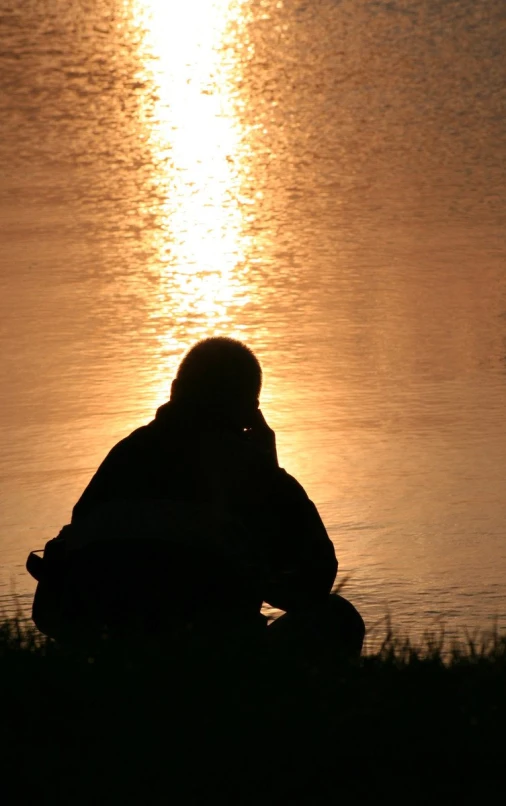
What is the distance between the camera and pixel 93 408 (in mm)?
8648

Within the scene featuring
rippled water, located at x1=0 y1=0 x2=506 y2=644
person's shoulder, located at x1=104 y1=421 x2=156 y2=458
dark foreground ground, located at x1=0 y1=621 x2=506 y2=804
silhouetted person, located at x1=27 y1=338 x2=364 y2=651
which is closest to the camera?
dark foreground ground, located at x1=0 y1=621 x2=506 y2=804

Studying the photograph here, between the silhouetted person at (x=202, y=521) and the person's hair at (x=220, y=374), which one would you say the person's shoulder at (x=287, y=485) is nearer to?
the silhouetted person at (x=202, y=521)

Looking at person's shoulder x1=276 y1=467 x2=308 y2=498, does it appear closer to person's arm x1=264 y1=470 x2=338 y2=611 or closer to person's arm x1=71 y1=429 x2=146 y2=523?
person's arm x1=264 y1=470 x2=338 y2=611

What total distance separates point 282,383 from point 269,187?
5.74 metres

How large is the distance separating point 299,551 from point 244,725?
1.53 ft

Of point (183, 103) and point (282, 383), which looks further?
point (183, 103)

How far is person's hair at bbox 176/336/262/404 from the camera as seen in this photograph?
4148 mm

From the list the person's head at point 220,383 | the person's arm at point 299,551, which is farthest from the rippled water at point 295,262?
the person's head at point 220,383

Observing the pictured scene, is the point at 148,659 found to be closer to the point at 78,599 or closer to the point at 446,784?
the point at 78,599

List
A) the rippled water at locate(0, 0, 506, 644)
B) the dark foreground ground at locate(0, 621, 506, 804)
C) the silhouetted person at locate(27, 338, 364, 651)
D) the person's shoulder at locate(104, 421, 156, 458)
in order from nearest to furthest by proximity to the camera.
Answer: the dark foreground ground at locate(0, 621, 506, 804), the silhouetted person at locate(27, 338, 364, 651), the person's shoulder at locate(104, 421, 156, 458), the rippled water at locate(0, 0, 506, 644)

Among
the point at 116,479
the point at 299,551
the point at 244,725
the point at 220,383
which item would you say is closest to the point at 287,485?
the point at 299,551

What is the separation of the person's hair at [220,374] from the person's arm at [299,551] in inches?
9.2

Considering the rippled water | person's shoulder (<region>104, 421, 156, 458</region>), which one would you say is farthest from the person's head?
the rippled water

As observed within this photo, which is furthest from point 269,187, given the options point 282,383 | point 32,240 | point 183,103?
point 282,383
